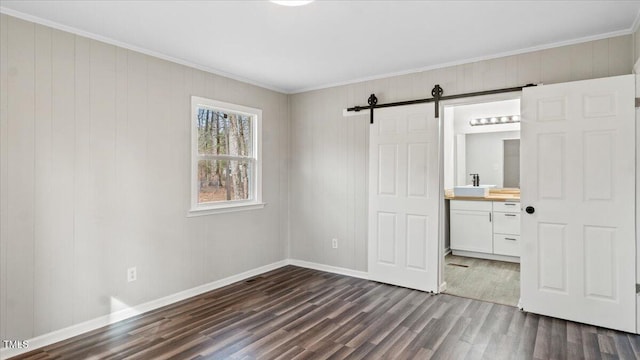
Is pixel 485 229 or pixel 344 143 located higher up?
pixel 344 143

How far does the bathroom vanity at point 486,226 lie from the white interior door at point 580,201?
1.99 metres

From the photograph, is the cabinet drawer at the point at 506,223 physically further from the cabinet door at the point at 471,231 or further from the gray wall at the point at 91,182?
the gray wall at the point at 91,182

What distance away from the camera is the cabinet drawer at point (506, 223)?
513 centimetres

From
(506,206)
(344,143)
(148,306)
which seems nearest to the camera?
(148,306)

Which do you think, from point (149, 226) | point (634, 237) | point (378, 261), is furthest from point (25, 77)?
point (634, 237)

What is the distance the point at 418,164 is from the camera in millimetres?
3994

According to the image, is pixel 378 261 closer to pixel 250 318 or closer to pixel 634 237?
pixel 250 318

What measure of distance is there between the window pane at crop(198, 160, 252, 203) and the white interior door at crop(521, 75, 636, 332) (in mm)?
3102

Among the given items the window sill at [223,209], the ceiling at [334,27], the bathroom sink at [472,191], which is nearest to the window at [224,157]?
the window sill at [223,209]

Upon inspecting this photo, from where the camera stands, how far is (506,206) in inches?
204

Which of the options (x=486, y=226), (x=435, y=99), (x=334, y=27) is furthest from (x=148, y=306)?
(x=486, y=226)

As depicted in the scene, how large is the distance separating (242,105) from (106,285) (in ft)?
7.94

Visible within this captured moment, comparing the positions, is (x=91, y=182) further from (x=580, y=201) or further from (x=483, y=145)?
(x=483, y=145)

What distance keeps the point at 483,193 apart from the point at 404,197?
2.06 meters
